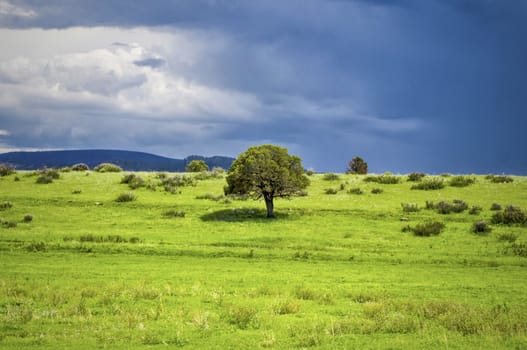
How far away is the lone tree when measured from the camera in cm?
4481

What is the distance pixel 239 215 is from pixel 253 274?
19996 mm

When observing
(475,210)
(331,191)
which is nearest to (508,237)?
(475,210)

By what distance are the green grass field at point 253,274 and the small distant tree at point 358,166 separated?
161ft

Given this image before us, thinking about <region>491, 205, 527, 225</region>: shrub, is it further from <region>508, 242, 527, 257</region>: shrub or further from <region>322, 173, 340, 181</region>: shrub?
<region>322, 173, 340, 181</region>: shrub

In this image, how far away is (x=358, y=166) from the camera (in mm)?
105750

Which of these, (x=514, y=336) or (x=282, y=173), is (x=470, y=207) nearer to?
(x=282, y=173)

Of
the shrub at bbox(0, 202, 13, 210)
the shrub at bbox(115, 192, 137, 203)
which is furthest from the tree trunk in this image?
the shrub at bbox(0, 202, 13, 210)

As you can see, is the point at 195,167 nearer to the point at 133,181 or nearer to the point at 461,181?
the point at 133,181

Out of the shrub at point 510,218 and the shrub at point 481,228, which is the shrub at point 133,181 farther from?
the shrub at point 510,218

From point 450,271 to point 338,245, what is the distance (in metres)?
8.81

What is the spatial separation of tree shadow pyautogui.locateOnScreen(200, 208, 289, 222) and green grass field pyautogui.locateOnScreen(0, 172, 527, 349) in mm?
202

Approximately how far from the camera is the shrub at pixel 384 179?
211ft

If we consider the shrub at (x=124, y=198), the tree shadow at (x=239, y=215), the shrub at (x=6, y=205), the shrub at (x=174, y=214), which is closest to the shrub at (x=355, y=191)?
the tree shadow at (x=239, y=215)

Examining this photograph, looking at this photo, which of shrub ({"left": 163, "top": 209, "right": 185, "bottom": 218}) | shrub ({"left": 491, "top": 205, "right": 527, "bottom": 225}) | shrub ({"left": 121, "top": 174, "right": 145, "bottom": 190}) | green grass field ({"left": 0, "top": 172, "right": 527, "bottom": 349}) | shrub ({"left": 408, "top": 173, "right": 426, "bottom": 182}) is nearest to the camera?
green grass field ({"left": 0, "top": 172, "right": 527, "bottom": 349})
